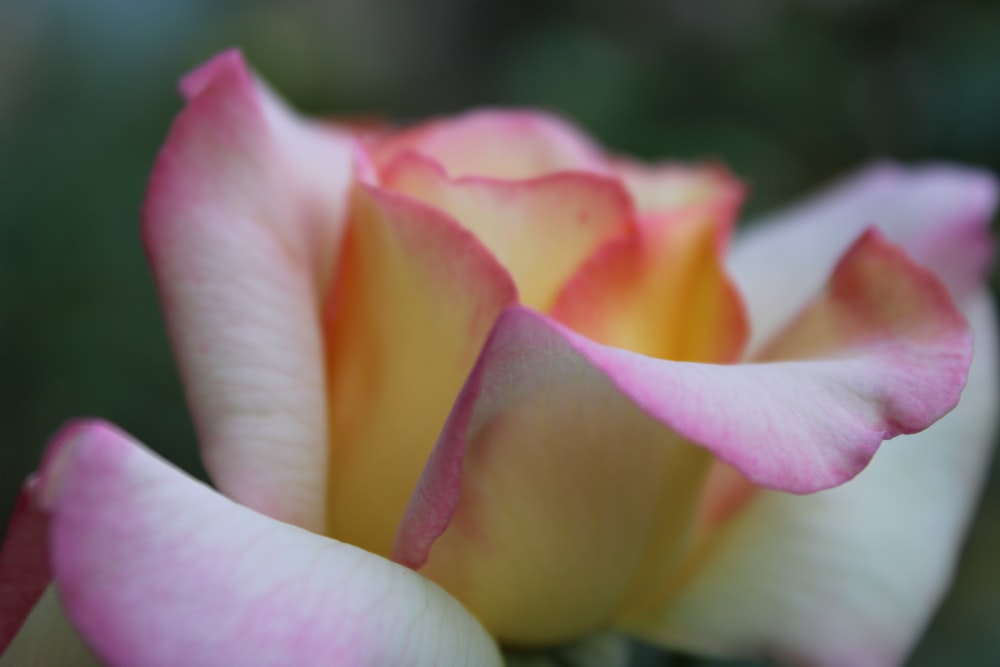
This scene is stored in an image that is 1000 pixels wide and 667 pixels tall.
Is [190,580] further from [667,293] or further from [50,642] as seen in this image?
[667,293]

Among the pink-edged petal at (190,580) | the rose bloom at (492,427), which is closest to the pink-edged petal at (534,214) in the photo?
the rose bloom at (492,427)

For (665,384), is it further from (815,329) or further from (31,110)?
(31,110)

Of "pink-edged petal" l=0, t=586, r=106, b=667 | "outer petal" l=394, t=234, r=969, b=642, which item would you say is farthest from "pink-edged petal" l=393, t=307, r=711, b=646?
"pink-edged petal" l=0, t=586, r=106, b=667

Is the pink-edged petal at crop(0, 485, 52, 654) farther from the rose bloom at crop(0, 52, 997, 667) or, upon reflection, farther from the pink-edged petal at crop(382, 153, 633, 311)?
the pink-edged petal at crop(382, 153, 633, 311)

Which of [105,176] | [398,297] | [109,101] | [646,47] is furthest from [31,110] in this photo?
[398,297]

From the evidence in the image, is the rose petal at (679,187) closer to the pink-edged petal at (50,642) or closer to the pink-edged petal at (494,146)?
the pink-edged petal at (494,146)

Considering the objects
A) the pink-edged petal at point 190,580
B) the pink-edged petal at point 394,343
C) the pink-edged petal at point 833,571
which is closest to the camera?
the pink-edged petal at point 190,580
